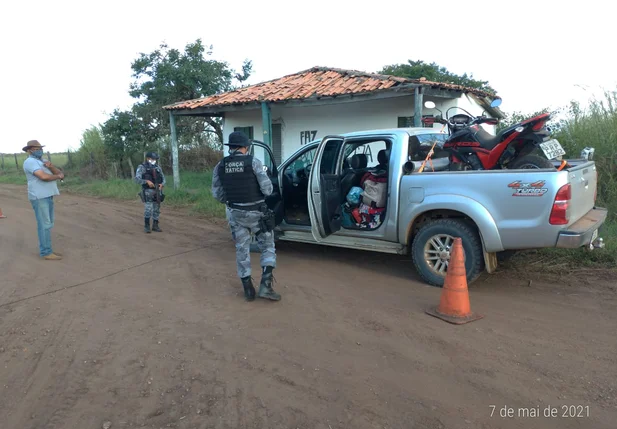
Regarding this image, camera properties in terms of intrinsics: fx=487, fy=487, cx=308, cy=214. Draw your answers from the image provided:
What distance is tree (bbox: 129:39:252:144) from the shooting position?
17.7 meters

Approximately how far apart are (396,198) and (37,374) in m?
3.86

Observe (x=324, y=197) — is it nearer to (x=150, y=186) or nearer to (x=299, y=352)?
(x=299, y=352)

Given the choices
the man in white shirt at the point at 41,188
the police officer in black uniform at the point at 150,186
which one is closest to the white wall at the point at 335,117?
the police officer in black uniform at the point at 150,186

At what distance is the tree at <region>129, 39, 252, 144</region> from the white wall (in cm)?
308

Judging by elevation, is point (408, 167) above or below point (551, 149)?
below

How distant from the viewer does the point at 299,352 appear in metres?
3.82

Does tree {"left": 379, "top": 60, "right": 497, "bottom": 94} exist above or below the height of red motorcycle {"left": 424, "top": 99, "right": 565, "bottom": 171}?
above

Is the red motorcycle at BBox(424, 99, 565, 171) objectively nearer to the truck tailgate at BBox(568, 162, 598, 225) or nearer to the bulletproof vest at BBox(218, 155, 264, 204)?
the truck tailgate at BBox(568, 162, 598, 225)

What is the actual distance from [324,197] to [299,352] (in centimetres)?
260

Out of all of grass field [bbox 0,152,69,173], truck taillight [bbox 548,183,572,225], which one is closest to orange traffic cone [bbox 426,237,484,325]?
truck taillight [bbox 548,183,572,225]

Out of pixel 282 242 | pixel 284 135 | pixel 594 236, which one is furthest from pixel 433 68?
pixel 594 236
